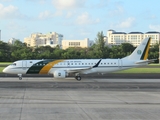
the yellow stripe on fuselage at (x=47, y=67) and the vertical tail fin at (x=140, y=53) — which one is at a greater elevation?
the vertical tail fin at (x=140, y=53)

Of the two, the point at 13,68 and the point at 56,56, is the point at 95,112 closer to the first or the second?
the point at 13,68

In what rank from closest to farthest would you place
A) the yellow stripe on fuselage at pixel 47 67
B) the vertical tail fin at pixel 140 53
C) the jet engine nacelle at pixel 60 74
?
1. the jet engine nacelle at pixel 60 74
2. the yellow stripe on fuselage at pixel 47 67
3. the vertical tail fin at pixel 140 53

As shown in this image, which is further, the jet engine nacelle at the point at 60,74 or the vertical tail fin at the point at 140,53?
the vertical tail fin at the point at 140,53

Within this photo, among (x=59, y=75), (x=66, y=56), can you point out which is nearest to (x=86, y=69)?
(x=59, y=75)

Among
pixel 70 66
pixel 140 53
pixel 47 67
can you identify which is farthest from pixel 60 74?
pixel 140 53

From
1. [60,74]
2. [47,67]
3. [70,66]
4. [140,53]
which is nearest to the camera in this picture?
[60,74]

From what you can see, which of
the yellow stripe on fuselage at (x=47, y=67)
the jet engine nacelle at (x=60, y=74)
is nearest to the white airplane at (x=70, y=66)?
the yellow stripe on fuselage at (x=47, y=67)

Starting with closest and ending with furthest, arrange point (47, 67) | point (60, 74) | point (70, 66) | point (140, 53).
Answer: point (60, 74) → point (47, 67) → point (70, 66) → point (140, 53)

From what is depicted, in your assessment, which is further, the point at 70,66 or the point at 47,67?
the point at 70,66

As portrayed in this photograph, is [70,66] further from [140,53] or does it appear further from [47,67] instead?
[140,53]

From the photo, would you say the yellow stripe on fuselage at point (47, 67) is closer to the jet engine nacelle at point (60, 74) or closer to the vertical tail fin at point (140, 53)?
the jet engine nacelle at point (60, 74)

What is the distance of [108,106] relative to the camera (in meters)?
18.7

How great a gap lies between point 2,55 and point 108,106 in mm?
107494

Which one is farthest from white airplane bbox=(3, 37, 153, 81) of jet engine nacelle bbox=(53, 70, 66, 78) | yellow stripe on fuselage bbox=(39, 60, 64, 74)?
jet engine nacelle bbox=(53, 70, 66, 78)
